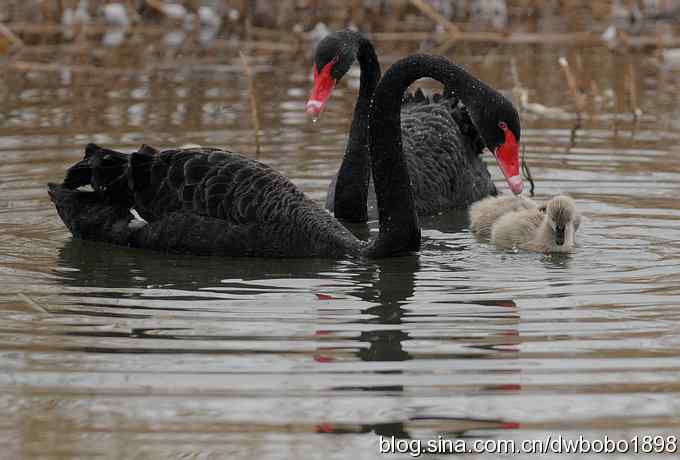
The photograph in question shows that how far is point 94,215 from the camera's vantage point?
6.67 meters

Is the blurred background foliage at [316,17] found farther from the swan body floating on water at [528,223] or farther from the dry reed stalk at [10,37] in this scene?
the swan body floating on water at [528,223]

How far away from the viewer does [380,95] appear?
6207 millimetres

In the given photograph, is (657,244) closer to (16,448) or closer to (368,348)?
(368,348)

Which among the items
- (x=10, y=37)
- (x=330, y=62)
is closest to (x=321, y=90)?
(x=330, y=62)

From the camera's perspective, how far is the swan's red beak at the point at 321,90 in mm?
6215

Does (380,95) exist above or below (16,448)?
above

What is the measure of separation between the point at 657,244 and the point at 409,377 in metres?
2.47

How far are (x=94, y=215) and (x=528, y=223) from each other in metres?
2.08

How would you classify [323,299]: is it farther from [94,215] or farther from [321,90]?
[94,215]

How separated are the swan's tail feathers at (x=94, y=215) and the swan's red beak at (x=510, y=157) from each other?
187 cm

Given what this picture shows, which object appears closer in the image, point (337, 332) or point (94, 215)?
point (337, 332)

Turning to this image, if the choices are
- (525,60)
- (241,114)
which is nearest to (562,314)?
(241,114)

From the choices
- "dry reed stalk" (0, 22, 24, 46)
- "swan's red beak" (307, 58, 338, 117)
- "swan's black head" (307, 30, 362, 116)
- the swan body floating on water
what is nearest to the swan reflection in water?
the swan body floating on water

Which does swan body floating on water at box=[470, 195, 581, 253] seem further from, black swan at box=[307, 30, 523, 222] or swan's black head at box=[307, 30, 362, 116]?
swan's black head at box=[307, 30, 362, 116]
